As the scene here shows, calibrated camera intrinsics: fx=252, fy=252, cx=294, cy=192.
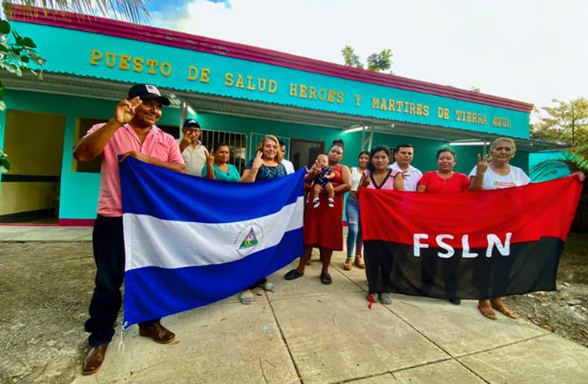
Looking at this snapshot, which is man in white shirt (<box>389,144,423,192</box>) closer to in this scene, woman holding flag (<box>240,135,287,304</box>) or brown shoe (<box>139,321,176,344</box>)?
woman holding flag (<box>240,135,287,304</box>)

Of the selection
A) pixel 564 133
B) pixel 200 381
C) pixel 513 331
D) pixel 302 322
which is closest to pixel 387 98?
pixel 513 331

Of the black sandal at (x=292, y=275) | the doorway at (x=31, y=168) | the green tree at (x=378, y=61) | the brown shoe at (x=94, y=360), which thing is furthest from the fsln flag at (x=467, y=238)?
the green tree at (x=378, y=61)

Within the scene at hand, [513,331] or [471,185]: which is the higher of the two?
[471,185]

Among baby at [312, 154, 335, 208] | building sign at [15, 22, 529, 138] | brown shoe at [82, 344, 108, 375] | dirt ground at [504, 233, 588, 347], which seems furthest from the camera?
building sign at [15, 22, 529, 138]

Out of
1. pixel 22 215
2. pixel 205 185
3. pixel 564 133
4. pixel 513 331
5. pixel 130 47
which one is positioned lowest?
pixel 22 215

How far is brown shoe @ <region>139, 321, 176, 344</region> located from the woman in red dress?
4.86 ft

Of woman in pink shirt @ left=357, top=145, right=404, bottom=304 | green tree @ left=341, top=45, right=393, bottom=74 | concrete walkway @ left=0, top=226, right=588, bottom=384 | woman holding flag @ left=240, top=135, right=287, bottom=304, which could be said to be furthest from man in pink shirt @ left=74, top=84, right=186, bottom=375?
green tree @ left=341, top=45, right=393, bottom=74

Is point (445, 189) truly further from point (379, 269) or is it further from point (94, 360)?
point (94, 360)

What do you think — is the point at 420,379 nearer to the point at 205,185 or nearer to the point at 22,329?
the point at 205,185

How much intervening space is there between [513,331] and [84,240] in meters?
6.08

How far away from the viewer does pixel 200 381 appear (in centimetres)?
152

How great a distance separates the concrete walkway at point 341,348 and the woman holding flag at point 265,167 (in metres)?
0.17

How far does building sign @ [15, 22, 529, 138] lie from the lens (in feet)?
16.0

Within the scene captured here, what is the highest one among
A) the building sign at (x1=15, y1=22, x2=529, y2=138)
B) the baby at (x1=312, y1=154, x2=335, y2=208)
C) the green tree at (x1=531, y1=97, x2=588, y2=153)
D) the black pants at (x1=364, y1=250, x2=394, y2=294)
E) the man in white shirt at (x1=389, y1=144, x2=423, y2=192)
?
the green tree at (x1=531, y1=97, x2=588, y2=153)
